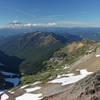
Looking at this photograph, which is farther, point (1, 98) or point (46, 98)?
point (1, 98)

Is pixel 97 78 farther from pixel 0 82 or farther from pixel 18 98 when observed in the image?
pixel 0 82

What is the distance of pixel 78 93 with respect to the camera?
3095cm

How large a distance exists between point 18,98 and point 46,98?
39.7 feet

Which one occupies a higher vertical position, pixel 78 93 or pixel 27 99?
pixel 78 93

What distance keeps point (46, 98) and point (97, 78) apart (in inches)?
559

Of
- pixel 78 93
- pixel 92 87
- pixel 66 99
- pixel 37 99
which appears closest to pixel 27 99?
pixel 37 99

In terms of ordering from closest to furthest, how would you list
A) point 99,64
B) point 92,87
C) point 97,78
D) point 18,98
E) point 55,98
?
point 92,87 < point 97,78 < point 55,98 < point 18,98 < point 99,64

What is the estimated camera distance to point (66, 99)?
31844 mm

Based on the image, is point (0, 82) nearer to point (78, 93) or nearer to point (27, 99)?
point (27, 99)

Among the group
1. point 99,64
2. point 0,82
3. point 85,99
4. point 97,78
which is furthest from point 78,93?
point 0,82

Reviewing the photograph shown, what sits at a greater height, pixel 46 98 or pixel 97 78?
pixel 97 78

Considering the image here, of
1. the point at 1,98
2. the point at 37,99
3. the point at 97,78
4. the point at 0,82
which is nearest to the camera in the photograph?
the point at 97,78

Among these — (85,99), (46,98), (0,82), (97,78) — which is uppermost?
(97,78)

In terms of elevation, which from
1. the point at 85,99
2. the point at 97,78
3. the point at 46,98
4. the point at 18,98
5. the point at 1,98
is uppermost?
the point at 97,78
